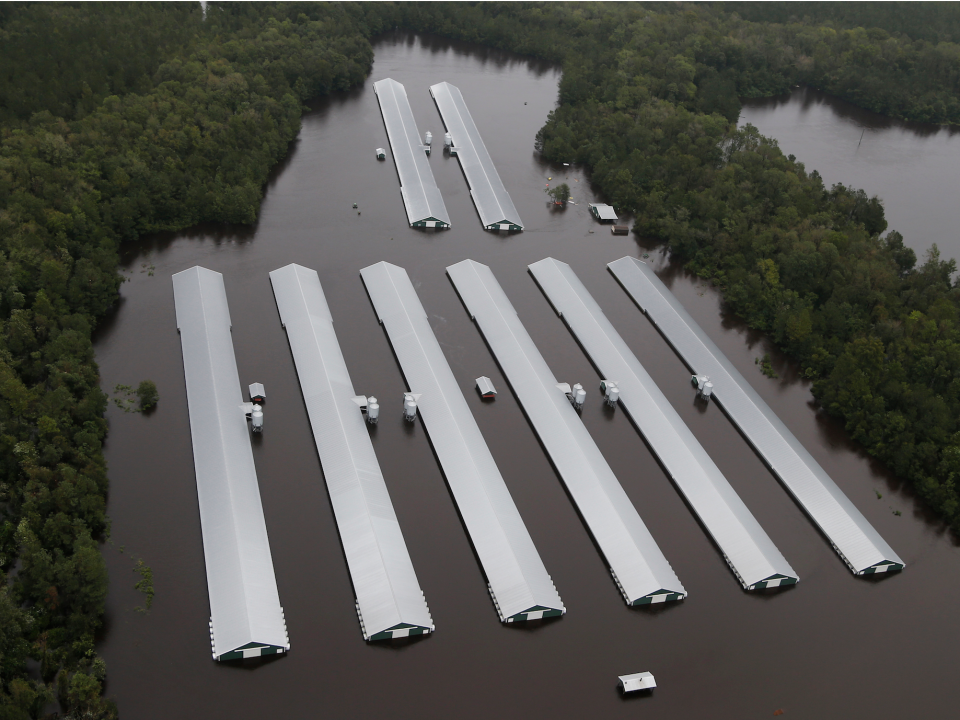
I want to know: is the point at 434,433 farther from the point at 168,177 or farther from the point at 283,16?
the point at 283,16

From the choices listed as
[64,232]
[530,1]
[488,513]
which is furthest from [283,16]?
[488,513]

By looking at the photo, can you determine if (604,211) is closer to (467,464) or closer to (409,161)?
(409,161)

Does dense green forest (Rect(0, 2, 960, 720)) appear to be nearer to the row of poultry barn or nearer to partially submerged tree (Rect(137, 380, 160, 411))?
partially submerged tree (Rect(137, 380, 160, 411))

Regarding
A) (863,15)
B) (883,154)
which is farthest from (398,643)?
(863,15)

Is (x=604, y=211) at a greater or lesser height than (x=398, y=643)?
greater

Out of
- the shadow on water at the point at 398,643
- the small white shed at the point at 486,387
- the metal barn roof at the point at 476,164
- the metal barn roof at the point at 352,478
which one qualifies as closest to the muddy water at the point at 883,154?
the metal barn roof at the point at 476,164

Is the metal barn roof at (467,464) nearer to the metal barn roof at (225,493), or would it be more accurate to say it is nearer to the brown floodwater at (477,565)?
the brown floodwater at (477,565)

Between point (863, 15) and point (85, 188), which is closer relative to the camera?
point (85, 188)

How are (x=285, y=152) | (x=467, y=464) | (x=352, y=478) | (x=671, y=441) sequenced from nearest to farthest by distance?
(x=352, y=478), (x=467, y=464), (x=671, y=441), (x=285, y=152)
